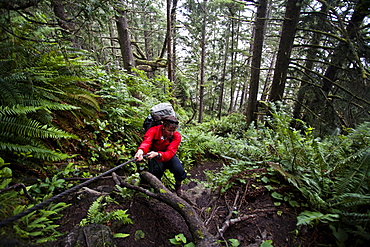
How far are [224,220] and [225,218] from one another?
0.04 metres

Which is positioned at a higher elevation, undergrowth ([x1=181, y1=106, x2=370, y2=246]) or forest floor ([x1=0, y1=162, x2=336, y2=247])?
undergrowth ([x1=181, y1=106, x2=370, y2=246])

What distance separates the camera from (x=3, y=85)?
2342 mm

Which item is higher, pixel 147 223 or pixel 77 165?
pixel 77 165

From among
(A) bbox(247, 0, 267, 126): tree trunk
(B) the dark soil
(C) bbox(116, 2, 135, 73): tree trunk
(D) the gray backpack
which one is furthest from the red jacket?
(A) bbox(247, 0, 267, 126): tree trunk

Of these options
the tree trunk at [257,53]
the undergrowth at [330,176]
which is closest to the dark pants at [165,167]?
the undergrowth at [330,176]

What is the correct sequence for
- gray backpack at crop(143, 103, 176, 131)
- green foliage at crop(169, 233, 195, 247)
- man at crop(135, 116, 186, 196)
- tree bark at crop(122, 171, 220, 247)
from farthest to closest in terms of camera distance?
gray backpack at crop(143, 103, 176, 131)
man at crop(135, 116, 186, 196)
green foliage at crop(169, 233, 195, 247)
tree bark at crop(122, 171, 220, 247)

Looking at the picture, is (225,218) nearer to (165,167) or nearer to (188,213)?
(188,213)

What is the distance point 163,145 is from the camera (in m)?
3.35

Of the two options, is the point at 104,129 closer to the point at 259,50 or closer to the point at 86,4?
the point at 86,4

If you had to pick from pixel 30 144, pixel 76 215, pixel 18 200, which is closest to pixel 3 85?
pixel 30 144

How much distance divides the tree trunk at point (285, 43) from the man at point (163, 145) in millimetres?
5399

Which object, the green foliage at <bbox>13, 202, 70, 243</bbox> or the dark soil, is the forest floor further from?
the green foliage at <bbox>13, 202, 70, 243</bbox>

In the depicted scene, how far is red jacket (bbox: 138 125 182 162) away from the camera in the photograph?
3.14 metres

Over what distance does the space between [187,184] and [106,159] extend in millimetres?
2642
